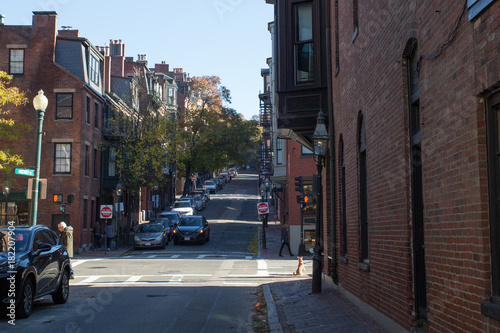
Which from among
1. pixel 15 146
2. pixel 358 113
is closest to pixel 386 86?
pixel 358 113

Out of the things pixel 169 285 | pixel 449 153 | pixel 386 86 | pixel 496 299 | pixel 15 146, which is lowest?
pixel 169 285

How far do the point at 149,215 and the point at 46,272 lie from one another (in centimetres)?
4342

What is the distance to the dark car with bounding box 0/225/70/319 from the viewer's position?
10102 mm

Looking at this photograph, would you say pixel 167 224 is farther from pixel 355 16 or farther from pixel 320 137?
pixel 355 16

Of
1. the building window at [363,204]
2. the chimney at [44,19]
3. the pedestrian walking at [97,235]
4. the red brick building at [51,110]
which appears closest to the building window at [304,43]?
the building window at [363,204]

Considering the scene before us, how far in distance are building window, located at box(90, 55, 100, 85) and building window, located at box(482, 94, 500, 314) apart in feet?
114

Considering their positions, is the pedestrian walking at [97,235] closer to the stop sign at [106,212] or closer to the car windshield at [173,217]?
the stop sign at [106,212]

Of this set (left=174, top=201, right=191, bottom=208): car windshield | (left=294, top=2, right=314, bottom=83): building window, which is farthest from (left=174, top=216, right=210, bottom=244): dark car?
(left=294, top=2, right=314, bottom=83): building window

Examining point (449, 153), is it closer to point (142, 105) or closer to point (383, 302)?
point (383, 302)

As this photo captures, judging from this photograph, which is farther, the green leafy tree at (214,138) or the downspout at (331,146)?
the green leafy tree at (214,138)

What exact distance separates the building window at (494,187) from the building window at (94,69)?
3486 centimetres

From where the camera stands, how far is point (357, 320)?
10.0 meters

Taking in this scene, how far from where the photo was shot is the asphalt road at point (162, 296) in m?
10.3

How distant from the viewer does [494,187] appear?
16.6ft
